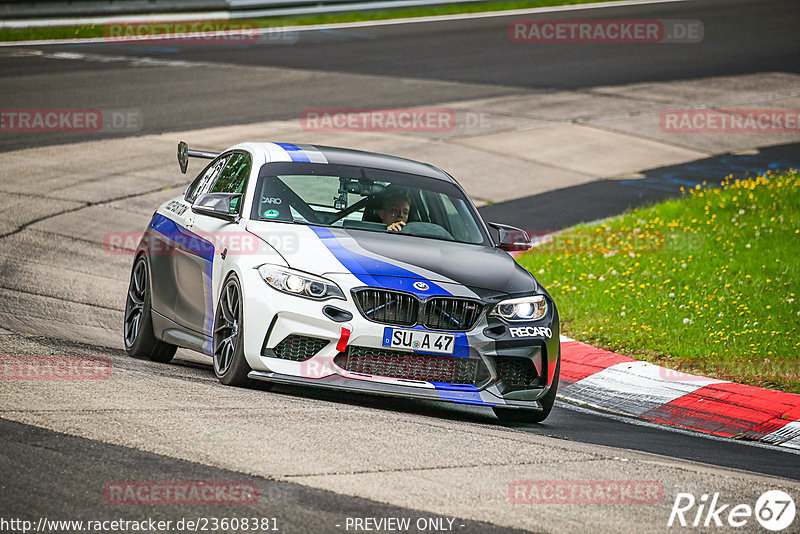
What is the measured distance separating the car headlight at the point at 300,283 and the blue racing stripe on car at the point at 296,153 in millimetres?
1512

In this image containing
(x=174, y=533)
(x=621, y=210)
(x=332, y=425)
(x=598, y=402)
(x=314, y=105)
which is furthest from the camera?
(x=314, y=105)

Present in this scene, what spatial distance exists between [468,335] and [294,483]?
84.8 inches

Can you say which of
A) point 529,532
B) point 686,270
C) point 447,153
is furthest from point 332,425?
point 447,153

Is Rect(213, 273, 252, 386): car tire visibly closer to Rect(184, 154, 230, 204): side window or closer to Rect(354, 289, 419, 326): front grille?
Rect(354, 289, 419, 326): front grille

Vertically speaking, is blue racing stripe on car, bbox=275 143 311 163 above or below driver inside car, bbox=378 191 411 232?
above

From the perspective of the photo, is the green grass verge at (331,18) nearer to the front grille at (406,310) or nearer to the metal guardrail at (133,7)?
the metal guardrail at (133,7)

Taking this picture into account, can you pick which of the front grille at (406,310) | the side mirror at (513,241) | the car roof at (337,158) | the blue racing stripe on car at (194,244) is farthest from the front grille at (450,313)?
the car roof at (337,158)

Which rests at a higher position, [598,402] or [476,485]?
[476,485]

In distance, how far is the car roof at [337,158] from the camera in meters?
8.49

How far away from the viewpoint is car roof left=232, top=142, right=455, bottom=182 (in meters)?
8.49

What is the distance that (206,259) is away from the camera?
7.97 m

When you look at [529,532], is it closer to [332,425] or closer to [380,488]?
[380,488]

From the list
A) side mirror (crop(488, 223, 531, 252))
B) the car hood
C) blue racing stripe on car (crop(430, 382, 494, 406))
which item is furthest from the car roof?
blue racing stripe on car (crop(430, 382, 494, 406))

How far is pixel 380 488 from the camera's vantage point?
207 inches
